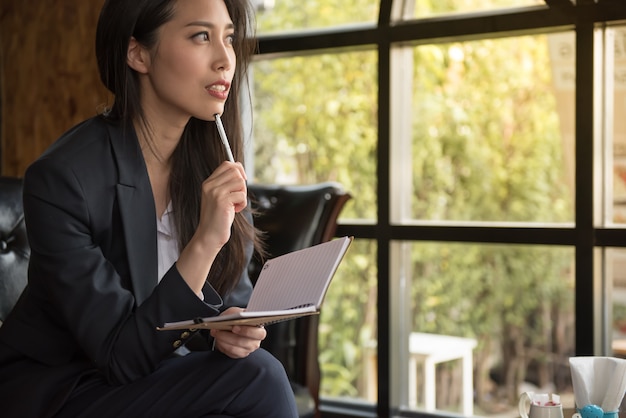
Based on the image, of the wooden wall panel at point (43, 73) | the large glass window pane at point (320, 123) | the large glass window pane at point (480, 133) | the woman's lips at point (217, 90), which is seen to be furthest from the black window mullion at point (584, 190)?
the wooden wall panel at point (43, 73)

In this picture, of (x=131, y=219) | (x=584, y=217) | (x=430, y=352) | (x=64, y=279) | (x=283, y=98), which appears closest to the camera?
(x=64, y=279)

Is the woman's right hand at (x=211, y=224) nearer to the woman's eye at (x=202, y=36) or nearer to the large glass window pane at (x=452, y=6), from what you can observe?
the woman's eye at (x=202, y=36)

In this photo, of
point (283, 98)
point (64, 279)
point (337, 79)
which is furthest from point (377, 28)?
point (64, 279)

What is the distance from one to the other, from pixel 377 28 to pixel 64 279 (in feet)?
5.45

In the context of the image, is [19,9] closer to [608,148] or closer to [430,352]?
[430,352]

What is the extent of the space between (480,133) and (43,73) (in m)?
1.76

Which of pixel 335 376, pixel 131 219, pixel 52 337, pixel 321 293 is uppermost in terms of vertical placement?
pixel 131 219

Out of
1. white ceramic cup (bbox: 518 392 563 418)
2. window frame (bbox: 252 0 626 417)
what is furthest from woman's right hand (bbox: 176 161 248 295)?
window frame (bbox: 252 0 626 417)

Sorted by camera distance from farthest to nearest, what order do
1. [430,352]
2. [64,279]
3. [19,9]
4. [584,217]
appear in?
1. [19,9]
2. [430,352]
3. [584,217]
4. [64,279]

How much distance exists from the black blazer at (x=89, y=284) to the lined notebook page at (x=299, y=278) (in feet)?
0.39

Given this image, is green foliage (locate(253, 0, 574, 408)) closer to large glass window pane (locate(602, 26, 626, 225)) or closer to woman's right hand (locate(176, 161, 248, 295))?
large glass window pane (locate(602, 26, 626, 225))

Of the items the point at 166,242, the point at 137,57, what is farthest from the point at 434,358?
the point at 137,57

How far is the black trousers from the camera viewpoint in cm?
160

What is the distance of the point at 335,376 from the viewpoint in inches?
127
